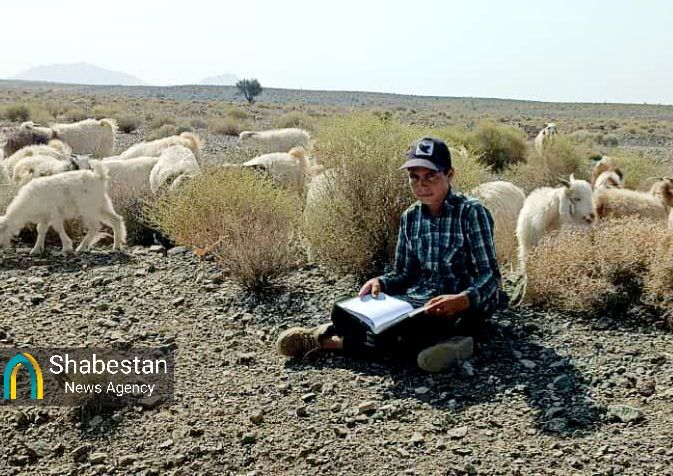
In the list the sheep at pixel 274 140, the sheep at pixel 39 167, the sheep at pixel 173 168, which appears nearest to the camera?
the sheep at pixel 39 167

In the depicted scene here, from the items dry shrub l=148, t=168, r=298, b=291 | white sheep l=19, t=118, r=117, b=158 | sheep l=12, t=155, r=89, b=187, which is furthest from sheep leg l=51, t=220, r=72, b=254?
white sheep l=19, t=118, r=117, b=158

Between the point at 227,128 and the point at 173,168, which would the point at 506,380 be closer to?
the point at 173,168

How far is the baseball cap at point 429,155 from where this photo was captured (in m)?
4.63

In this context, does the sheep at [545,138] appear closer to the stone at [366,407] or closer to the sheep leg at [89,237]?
the sheep leg at [89,237]

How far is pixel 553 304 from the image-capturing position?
5.83 m

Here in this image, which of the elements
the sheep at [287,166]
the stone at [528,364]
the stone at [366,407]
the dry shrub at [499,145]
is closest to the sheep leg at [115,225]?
the sheep at [287,166]

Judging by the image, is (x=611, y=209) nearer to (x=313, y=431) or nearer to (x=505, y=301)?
(x=505, y=301)

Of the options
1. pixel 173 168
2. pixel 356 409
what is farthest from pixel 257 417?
pixel 173 168

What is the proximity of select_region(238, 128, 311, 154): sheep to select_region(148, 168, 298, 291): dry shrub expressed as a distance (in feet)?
20.5

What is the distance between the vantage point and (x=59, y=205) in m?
7.98

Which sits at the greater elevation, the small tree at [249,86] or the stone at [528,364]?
the small tree at [249,86]

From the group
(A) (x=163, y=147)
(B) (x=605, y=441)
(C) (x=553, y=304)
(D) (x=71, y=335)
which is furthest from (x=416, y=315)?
(A) (x=163, y=147)

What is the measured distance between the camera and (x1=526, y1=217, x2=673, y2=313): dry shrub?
18.2 feet

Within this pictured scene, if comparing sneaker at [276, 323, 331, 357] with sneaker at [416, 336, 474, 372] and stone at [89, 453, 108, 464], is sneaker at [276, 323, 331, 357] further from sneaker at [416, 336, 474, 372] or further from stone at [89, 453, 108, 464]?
stone at [89, 453, 108, 464]
